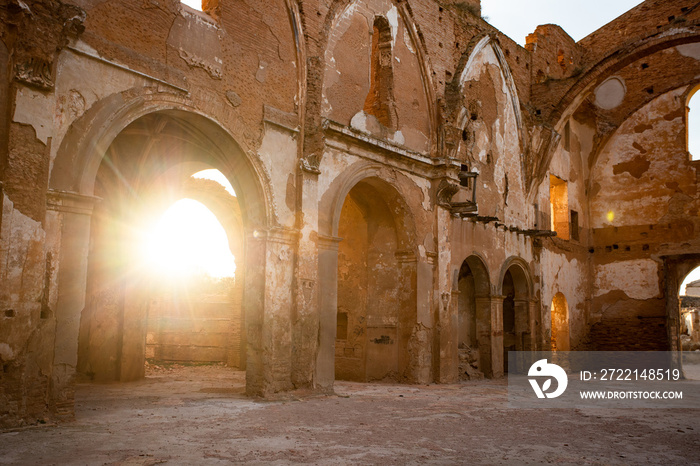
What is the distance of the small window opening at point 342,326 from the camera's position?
487 inches

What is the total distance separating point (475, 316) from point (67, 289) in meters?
10.3

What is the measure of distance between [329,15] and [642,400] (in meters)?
8.63

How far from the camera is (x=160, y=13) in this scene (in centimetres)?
792

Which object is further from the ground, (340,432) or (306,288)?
(306,288)

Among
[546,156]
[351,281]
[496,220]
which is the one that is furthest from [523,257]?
[351,281]

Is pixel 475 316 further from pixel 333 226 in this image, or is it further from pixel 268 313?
pixel 268 313

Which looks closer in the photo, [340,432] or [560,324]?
[340,432]

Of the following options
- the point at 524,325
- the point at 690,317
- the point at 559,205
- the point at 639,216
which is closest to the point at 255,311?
the point at 524,325

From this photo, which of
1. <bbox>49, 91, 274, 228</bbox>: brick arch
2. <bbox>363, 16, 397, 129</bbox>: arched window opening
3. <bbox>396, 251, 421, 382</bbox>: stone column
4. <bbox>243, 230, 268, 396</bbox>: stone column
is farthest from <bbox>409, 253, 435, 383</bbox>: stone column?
<bbox>49, 91, 274, 228</bbox>: brick arch

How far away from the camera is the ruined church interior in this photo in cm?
620

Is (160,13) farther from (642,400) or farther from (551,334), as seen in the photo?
(551,334)

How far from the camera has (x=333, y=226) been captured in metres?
10.1

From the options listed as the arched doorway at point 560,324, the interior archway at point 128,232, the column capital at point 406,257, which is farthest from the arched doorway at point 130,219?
the arched doorway at point 560,324

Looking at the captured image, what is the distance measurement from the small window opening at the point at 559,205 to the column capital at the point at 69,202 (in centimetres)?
1477
